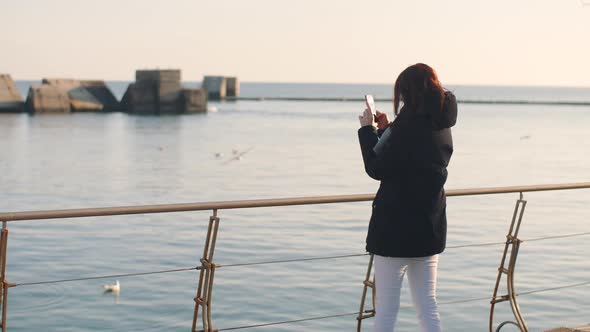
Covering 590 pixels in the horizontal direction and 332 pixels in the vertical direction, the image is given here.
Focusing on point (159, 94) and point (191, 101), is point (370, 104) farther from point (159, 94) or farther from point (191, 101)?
point (191, 101)

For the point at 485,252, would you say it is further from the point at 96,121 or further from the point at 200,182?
the point at 96,121

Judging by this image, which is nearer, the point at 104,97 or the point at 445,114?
the point at 445,114

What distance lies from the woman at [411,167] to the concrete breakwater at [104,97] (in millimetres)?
93093

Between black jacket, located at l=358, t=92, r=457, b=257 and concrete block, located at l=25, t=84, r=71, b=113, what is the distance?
311 ft

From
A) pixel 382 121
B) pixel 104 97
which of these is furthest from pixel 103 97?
pixel 382 121

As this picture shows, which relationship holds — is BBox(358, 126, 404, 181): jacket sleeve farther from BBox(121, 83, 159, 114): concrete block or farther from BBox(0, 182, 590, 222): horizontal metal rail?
BBox(121, 83, 159, 114): concrete block

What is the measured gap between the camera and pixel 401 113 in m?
3.91

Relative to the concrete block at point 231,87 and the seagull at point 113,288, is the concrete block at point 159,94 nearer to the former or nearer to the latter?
the concrete block at point 231,87

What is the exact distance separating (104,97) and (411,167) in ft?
341

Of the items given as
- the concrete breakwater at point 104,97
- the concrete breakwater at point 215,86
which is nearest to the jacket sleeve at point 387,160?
the concrete breakwater at point 104,97

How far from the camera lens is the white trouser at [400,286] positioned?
13.3ft

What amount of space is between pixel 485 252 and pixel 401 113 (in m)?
14.4

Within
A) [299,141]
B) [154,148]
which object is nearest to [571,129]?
[299,141]

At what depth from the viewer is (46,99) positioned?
9512 cm
